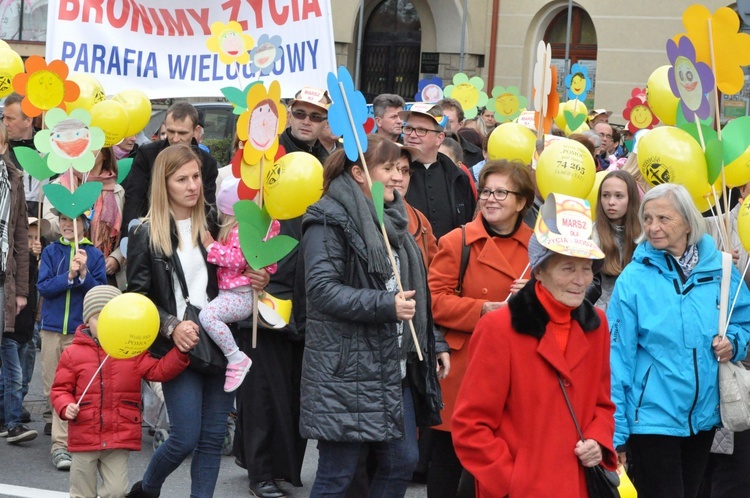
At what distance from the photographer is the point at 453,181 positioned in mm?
7688

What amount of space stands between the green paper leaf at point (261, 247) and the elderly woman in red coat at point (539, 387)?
1603 mm

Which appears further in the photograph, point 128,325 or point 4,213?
point 4,213

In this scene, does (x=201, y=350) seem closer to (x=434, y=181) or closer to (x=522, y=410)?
(x=522, y=410)

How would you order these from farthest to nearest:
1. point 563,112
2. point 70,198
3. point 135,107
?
point 563,112
point 135,107
point 70,198

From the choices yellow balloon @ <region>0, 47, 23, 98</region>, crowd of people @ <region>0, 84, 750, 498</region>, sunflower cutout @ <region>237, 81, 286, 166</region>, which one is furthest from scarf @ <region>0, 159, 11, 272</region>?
sunflower cutout @ <region>237, 81, 286, 166</region>

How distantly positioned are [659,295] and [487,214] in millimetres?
899

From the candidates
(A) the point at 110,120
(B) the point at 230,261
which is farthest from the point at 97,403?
(A) the point at 110,120

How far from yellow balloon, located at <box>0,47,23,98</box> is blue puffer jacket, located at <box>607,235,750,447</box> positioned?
14.8 feet

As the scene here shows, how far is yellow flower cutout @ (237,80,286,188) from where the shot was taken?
5.56 metres

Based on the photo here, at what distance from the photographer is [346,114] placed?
17.2ft

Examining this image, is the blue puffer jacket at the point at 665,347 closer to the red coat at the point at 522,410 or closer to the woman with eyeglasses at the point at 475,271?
the woman with eyeglasses at the point at 475,271

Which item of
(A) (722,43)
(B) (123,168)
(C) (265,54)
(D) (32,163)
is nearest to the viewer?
(A) (722,43)

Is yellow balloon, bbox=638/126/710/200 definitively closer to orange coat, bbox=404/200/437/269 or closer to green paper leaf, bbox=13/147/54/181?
orange coat, bbox=404/200/437/269

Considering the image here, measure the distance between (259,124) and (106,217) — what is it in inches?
98.2
